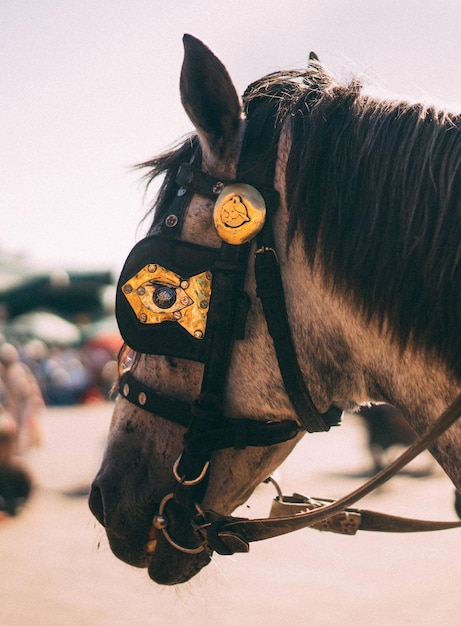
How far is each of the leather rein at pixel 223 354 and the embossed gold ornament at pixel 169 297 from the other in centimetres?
2

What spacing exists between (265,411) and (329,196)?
501 millimetres

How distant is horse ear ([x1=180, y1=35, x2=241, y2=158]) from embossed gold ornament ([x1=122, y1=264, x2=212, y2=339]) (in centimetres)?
30

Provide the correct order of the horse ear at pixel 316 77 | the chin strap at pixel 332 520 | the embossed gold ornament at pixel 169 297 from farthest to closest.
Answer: the horse ear at pixel 316 77, the embossed gold ornament at pixel 169 297, the chin strap at pixel 332 520

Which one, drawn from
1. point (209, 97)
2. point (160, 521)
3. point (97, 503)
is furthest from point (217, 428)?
point (209, 97)

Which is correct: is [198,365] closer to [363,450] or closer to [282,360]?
[282,360]

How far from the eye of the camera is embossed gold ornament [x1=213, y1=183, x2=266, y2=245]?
1.56m

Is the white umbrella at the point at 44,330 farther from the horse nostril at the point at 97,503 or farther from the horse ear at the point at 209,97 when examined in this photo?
the horse ear at the point at 209,97

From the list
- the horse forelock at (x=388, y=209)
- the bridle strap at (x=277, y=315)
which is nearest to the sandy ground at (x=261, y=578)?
the bridle strap at (x=277, y=315)

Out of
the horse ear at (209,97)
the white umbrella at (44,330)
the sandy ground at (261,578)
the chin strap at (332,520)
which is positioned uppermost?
the horse ear at (209,97)

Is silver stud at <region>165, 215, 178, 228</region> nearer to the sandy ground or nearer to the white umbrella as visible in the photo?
the sandy ground

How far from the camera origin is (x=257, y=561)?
6.22 m

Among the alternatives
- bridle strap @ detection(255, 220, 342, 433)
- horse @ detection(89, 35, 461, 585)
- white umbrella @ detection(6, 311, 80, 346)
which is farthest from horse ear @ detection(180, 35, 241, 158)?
white umbrella @ detection(6, 311, 80, 346)

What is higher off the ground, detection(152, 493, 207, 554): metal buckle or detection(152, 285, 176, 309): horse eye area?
detection(152, 285, 176, 309): horse eye area

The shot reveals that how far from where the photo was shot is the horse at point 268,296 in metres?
1.44
